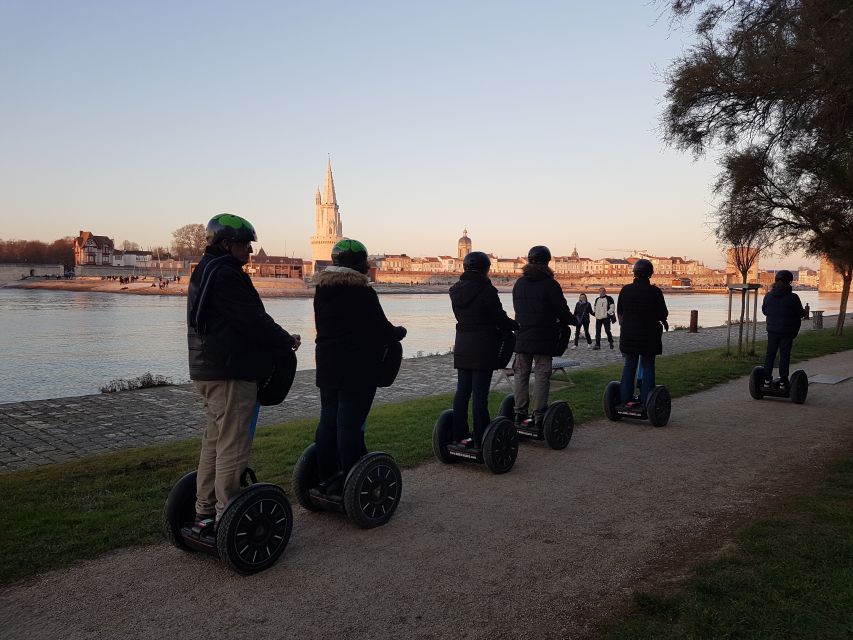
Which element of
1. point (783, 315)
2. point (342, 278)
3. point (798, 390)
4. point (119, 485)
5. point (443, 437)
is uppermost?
point (342, 278)

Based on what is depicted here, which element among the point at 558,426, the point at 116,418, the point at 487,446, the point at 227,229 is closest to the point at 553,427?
the point at 558,426

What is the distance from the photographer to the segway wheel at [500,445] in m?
5.79

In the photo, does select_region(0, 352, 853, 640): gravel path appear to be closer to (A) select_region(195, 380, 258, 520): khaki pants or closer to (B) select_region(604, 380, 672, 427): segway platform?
(A) select_region(195, 380, 258, 520): khaki pants

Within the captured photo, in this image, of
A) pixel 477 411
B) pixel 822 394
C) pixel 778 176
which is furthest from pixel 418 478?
pixel 778 176

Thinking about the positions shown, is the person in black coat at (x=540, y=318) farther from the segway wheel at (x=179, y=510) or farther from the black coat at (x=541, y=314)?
the segway wheel at (x=179, y=510)

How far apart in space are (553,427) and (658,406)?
197 cm

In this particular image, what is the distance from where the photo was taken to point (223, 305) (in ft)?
11.9

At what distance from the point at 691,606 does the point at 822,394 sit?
8.93 m

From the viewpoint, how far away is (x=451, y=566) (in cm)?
394

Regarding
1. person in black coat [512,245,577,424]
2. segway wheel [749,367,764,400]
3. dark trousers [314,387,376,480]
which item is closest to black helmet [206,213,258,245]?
dark trousers [314,387,376,480]

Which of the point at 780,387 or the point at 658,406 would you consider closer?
the point at 658,406

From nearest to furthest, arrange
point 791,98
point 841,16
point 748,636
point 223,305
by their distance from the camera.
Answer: point 748,636 → point 223,305 → point 841,16 → point 791,98

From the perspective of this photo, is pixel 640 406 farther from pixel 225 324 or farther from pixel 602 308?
pixel 602 308

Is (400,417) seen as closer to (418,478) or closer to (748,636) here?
(418,478)
